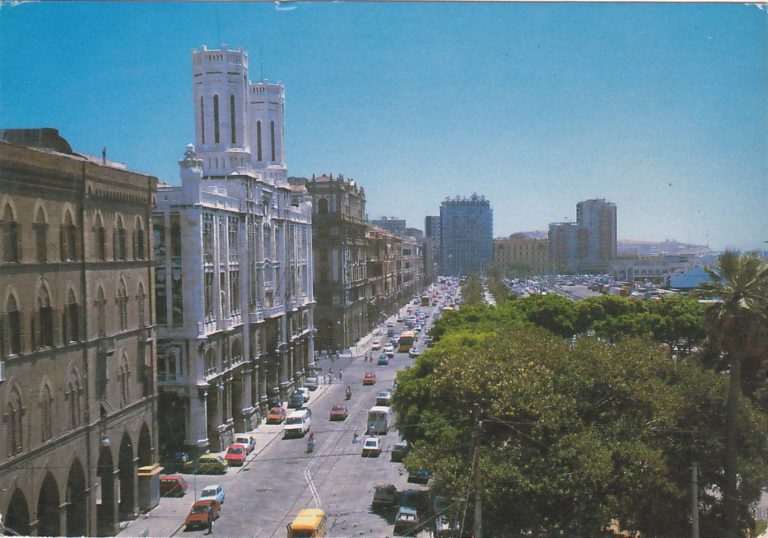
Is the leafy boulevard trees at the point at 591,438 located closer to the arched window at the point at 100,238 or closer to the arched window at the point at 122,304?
the arched window at the point at 122,304

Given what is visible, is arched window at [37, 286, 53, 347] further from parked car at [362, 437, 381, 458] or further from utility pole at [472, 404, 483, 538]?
parked car at [362, 437, 381, 458]

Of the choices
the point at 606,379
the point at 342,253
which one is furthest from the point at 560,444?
the point at 342,253

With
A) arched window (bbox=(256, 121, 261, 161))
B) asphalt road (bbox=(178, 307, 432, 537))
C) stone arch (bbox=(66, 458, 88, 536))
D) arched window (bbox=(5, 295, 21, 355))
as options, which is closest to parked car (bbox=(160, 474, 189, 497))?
asphalt road (bbox=(178, 307, 432, 537))

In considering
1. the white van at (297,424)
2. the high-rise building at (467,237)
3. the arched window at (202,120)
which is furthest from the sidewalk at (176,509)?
the high-rise building at (467,237)

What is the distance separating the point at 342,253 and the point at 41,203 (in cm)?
3919

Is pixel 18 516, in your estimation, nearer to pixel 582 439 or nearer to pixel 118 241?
pixel 118 241

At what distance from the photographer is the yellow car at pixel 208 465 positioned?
1000 inches

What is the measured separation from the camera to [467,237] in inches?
4304

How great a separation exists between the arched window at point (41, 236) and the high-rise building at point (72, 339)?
0.04 metres

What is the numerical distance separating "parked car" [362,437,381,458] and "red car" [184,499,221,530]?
7871mm

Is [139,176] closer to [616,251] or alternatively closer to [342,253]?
[342,253]

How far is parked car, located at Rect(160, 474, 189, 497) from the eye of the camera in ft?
74.8

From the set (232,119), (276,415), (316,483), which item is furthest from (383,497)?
(232,119)

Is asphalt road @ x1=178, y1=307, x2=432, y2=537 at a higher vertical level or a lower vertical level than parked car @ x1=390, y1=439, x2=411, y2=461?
lower
